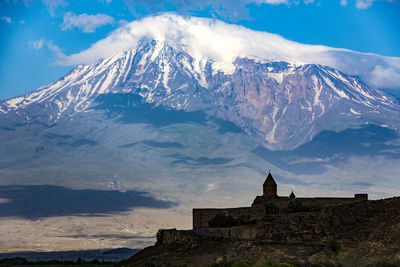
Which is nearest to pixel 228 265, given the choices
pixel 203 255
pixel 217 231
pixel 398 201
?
pixel 203 255

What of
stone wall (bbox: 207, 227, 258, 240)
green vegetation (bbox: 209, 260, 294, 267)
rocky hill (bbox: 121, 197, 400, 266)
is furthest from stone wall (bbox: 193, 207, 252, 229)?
green vegetation (bbox: 209, 260, 294, 267)

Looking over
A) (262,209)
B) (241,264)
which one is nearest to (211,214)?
(262,209)

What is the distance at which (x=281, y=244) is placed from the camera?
77.2 meters

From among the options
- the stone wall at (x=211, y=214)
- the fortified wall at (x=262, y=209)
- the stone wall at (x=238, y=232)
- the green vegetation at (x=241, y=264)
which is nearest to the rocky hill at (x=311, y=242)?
the stone wall at (x=238, y=232)

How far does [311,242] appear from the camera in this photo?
257 ft

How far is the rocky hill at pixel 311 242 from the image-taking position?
7241cm

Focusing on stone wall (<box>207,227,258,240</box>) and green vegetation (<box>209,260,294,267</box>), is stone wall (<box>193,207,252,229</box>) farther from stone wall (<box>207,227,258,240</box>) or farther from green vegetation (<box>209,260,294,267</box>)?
green vegetation (<box>209,260,294,267</box>)

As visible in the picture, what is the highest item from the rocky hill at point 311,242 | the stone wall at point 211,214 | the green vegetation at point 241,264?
the stone wall at point 211,214

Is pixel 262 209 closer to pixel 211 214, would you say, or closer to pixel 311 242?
pixel 211 214

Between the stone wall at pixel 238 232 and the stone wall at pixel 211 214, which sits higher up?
the stone wall at pixel 211 214

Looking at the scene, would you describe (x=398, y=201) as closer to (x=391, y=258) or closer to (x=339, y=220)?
(x=339, y=220)

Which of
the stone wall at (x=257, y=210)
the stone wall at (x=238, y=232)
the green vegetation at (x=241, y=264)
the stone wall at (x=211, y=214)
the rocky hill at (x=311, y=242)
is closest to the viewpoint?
the green vegetation at (x=241, y=264)

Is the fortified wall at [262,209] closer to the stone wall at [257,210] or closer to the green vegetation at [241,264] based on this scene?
the stone wall at [257,210]

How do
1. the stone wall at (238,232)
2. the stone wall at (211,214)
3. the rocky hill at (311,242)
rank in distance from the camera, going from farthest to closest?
the stone wall at (211,214) < the stone wall at (238,232) < the rocky hill at (311,242)
